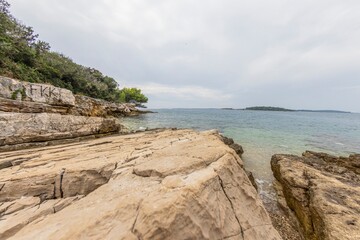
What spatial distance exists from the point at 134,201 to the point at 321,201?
222 inches

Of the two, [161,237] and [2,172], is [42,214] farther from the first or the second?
[2,172]

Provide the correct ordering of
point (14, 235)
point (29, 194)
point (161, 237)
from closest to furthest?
point (161, 237) → point (14, 235) → point (29, 194)

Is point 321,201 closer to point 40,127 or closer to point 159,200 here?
point 159,200

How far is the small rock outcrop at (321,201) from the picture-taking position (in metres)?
4.24

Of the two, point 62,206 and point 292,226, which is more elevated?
point 62,206

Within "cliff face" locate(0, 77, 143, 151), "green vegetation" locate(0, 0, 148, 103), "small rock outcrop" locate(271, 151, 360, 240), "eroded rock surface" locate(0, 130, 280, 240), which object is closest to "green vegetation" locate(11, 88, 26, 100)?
"cliff face" locate(0, 77, 143, 151)

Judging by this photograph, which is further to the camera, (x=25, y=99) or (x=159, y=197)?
(x=25, y=99)

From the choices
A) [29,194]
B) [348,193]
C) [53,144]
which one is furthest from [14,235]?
[348,193]

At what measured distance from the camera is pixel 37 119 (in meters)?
8.02

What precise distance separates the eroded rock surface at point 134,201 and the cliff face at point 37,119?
3.46 m

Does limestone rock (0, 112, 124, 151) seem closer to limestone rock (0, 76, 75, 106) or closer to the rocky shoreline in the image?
the rocky shoreline

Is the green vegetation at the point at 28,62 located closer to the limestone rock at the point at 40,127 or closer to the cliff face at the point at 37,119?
the cliff face at the point at 37,119

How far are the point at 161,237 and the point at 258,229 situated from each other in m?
2.15

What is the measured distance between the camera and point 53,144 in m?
8.09
